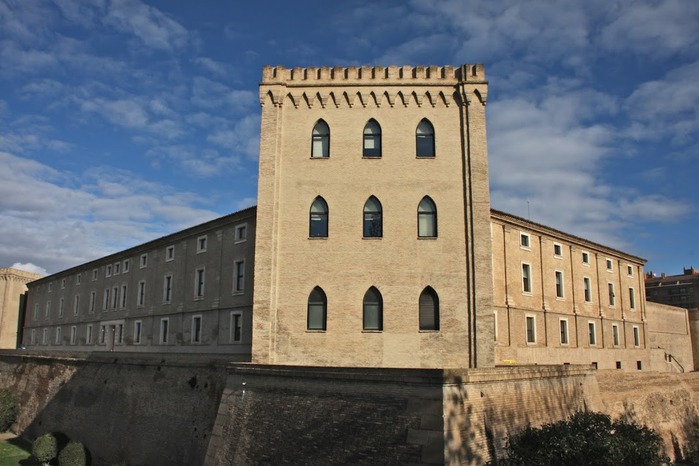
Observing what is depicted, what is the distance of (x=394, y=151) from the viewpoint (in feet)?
73.2

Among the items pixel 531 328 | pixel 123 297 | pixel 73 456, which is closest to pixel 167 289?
pixel 123 297

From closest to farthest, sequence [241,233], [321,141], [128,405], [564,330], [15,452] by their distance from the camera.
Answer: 1. [321,141]
2. [128,405]
3. [241,233]
4. [15,452]
5. [564,330]

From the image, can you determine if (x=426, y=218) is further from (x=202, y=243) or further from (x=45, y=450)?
(x=45, y=450)

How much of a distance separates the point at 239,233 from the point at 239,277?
2642 mm

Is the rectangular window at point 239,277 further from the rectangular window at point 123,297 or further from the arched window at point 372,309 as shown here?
the rectangular window at point 123,297

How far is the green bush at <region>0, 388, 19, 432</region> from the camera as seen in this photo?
133ft

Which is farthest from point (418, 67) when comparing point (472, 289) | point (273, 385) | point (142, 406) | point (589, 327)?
point (589, 327)

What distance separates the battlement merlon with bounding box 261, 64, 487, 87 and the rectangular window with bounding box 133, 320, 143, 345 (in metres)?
27.3

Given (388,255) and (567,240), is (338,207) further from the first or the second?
(567,240)

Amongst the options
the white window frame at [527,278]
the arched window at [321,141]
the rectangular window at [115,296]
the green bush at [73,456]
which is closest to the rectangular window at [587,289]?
the white window frame at [527,278]

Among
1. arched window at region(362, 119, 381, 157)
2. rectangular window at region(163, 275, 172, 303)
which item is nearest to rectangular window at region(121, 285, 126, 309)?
rectangular window at region(163, 275, 172, 303)

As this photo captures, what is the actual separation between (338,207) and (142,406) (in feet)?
47.9

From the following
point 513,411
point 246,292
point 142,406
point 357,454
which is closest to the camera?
point 357,454

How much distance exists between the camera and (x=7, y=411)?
40.8 m
